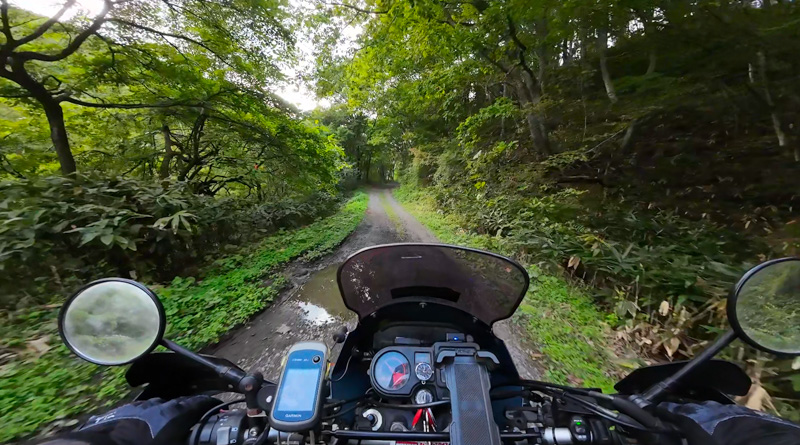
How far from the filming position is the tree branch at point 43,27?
4230 millimetres

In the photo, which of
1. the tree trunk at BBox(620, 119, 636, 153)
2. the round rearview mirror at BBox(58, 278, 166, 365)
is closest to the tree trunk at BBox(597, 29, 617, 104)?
the tree trunk at BBox(620, 119, 636, 153)

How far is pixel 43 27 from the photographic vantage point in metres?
4.35

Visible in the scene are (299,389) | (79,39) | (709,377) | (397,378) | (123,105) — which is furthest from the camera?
(123,105)

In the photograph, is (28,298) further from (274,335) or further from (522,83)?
(522,83)

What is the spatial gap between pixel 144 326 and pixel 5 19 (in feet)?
19.5

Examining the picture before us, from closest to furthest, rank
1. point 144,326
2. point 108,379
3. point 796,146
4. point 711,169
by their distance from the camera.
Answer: point 144,326, point 108,379, point 796,146, point 711,169

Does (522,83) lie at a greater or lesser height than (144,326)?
greater

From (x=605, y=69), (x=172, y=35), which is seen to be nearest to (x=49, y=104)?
(x=172, y=35)

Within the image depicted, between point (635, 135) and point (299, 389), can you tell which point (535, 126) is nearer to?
point (635, 135)

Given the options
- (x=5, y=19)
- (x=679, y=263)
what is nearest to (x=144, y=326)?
(x=679, y=263)

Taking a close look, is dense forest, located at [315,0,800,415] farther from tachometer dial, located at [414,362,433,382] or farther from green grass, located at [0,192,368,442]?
green grass, located at [0,192,368,442]

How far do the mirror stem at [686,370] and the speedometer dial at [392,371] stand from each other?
2.92 feet

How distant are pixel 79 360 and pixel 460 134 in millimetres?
9393

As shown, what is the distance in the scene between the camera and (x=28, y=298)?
347 centimetres
